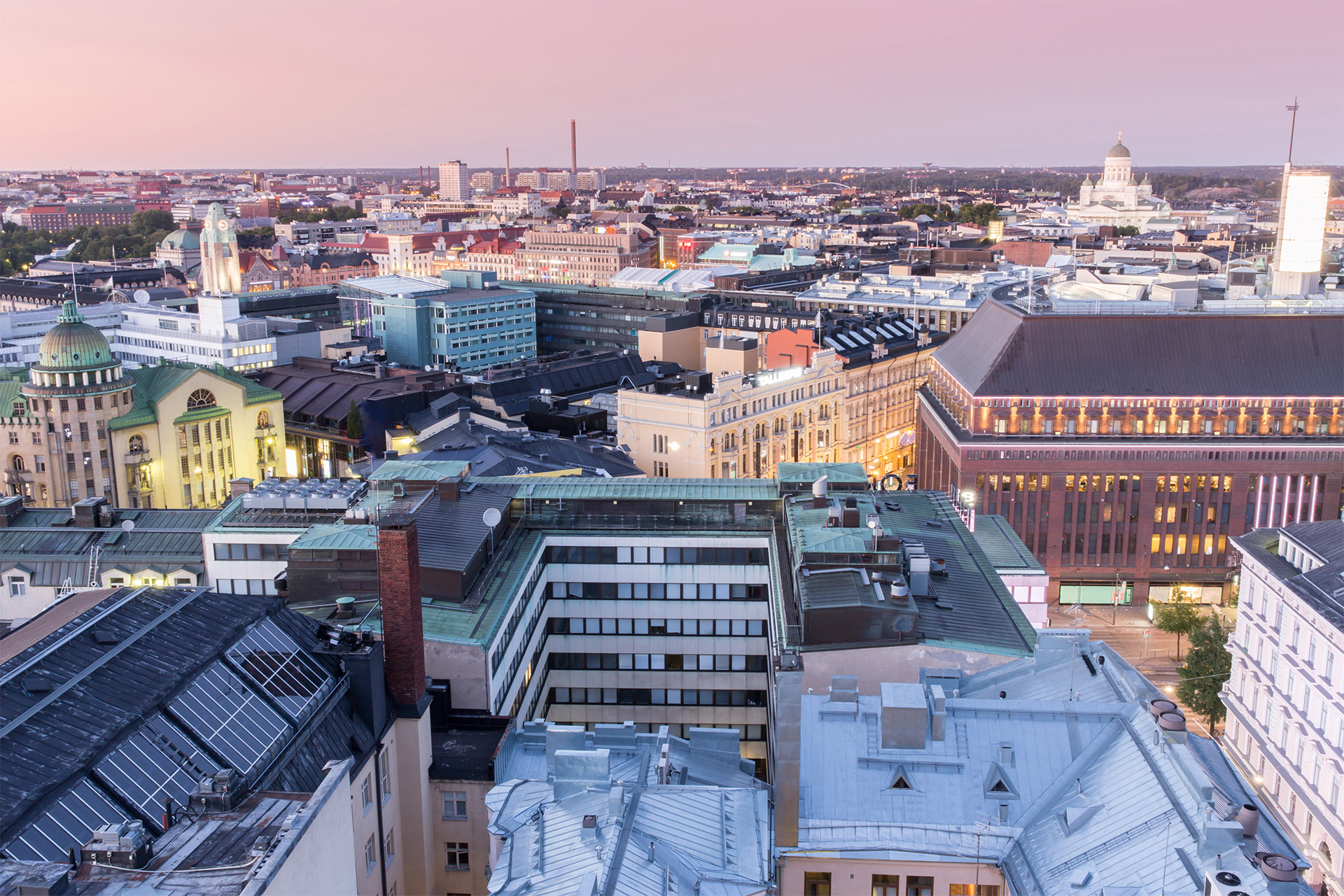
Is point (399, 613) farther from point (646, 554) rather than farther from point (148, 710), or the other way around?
point (646, 554)

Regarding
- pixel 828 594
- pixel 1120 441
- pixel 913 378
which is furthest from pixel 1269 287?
pixel 828 594

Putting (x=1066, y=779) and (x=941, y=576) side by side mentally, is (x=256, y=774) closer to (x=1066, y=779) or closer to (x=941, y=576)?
(x=1066, y=779)

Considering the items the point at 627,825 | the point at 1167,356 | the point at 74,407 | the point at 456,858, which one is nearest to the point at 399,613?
the point at 456,858

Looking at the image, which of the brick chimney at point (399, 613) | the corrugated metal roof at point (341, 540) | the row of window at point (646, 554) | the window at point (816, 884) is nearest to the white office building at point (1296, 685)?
the row of window at point (646, 554)

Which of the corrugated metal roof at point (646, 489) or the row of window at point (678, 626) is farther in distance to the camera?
the corrugated metal roof at point (646, 489)

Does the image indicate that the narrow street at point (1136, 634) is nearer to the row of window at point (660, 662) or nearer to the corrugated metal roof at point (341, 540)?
the row of window at point (660, 662)
